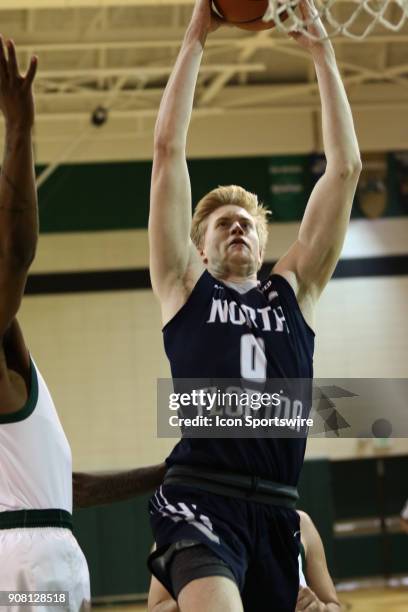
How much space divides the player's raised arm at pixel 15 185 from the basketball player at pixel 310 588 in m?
1.56

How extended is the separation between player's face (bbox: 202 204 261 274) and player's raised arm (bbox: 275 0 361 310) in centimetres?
15

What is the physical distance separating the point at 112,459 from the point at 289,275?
11.6 meters

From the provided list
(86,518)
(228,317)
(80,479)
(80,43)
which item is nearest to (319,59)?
(228,317)

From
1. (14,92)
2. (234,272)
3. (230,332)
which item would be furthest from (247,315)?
(14,92)

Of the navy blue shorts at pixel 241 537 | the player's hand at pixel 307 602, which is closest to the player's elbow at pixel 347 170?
the navy blue shorts at pixel 241 537

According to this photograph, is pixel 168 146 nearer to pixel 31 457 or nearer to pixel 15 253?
pixel 15 253

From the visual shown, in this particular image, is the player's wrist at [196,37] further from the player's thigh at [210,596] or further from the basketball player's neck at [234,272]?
the player's thigh at [210,596]

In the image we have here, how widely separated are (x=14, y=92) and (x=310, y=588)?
2.65m

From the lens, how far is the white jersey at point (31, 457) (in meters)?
3.71

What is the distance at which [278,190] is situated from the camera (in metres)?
16.0

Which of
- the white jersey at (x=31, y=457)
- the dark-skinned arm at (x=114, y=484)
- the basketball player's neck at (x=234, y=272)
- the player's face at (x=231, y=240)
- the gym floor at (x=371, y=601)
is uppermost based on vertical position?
the player's face at (x=231, y=240)

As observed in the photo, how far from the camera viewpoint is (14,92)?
10.7 ft

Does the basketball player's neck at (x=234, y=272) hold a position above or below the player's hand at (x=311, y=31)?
Result: below

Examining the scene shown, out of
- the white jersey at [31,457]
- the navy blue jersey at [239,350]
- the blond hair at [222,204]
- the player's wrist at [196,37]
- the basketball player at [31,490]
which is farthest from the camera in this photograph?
the blond hair at [222,204]
